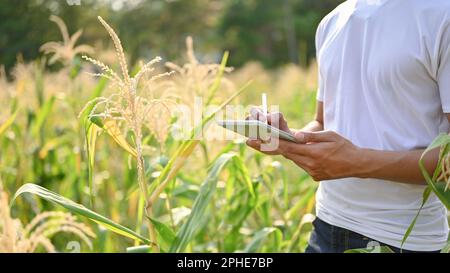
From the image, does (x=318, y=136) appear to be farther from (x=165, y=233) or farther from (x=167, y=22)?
(x=167, y=22)

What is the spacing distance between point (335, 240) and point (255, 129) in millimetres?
433

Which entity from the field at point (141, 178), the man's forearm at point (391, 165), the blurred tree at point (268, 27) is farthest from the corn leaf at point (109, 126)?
the blurred tree at point (268, 27)

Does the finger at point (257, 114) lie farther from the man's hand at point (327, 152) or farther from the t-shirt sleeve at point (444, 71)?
the t-shirt sleeve at point (444, 71)

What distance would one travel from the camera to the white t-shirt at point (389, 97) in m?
1.36

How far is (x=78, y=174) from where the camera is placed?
2.76 m

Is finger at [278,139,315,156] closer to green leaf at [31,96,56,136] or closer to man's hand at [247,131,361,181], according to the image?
man's hand at [247,131,361,181]

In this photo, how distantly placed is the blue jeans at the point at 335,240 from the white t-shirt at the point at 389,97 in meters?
0.02

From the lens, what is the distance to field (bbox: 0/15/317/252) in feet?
4.68

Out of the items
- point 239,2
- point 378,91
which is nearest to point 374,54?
point 378,91

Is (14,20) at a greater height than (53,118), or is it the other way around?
(14,20)

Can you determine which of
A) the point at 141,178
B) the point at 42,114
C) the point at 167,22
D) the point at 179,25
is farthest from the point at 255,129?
the point at 179,25

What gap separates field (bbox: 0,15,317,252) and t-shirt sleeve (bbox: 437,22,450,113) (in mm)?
548

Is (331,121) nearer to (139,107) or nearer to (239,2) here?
(139,107)
